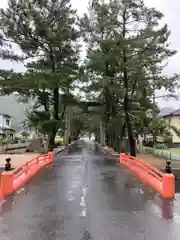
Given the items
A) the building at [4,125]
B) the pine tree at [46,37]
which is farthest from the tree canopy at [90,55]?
the building at [4,125]

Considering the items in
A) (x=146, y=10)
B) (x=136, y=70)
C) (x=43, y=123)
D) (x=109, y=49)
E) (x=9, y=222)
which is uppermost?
(x=146, y=10)

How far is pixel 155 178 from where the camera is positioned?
12.2 m

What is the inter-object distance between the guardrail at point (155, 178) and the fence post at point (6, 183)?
5.09 meters

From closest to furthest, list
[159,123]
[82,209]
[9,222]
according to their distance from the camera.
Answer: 1. [9,222]
2. [82,209]
3. [159,123]

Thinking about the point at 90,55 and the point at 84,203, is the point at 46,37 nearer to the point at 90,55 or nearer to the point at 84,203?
the point at 90,55

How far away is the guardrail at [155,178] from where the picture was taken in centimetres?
1034

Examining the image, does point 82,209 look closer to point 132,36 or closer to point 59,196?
point 59,196

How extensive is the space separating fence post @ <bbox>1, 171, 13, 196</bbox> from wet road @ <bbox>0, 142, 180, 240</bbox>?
1.25 ft

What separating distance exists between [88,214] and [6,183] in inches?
152

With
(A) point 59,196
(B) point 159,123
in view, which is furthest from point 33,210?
(B) point 159,123

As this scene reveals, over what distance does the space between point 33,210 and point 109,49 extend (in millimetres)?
23672

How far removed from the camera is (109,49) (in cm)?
3017

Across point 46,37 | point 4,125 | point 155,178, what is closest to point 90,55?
point 46,37

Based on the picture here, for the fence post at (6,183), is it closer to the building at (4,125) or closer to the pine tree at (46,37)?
the pine tree at (46,37)
